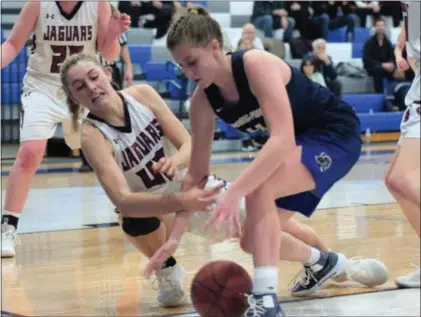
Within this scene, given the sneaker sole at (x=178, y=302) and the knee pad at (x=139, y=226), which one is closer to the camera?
the sneaker sole at (x=178, y=302)

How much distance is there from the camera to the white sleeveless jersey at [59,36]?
20.2ft

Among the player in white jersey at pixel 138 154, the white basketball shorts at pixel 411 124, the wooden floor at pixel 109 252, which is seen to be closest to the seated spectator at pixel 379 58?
the wooden floor at pixel 109 252

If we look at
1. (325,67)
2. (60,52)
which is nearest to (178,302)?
(60,52)

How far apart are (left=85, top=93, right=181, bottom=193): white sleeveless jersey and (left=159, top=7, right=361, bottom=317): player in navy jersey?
18.8 inches

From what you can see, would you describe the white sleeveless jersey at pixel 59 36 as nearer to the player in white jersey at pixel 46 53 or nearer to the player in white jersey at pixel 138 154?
the player in white jersey at pixel 46 53

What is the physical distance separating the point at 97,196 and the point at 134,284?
140 inches

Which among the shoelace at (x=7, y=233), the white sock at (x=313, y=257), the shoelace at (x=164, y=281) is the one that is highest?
the white sock at (x=313, y=257)

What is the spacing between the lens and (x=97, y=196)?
8.21 meters

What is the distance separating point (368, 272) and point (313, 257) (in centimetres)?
27

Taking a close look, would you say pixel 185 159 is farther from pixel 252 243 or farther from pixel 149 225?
pixel 252 243

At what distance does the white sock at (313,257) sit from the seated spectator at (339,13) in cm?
1249

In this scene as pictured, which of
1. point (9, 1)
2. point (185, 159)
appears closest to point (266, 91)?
point (185, 159)

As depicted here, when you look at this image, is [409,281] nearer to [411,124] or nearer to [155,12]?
[411,124]

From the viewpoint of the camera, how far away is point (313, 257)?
14.1ft
